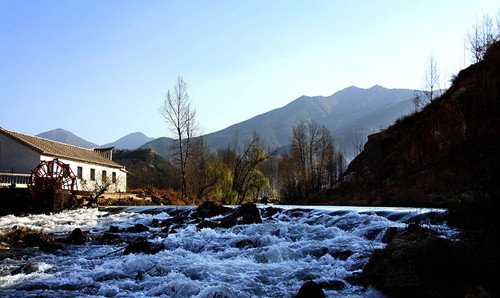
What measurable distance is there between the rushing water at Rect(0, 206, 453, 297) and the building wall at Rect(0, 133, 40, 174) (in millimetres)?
18896

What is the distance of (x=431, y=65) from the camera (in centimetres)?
3338

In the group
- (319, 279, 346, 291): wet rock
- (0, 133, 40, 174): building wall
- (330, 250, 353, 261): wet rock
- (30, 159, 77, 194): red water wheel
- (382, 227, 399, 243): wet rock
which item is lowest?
(319, 279, 346, 291): wet rock

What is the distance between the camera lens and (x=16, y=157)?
94.8 feet

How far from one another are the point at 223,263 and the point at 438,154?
2319 centimetres

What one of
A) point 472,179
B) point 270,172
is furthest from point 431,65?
point 270,172

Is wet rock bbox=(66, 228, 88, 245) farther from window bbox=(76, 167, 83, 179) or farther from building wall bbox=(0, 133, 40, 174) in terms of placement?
window bbox=(76, 167, 83, 179)

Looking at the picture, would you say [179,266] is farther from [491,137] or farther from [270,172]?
[270,172]

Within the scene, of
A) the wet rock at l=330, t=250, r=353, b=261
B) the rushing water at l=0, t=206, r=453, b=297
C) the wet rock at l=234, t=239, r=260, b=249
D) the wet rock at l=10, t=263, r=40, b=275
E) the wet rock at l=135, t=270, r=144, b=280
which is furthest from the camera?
the wet rock at l=234, t=239, r=260, b=249

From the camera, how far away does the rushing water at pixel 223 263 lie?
6.74 metres

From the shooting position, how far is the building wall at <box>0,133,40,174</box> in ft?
94.2

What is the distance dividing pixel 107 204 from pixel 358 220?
2246 centimetres

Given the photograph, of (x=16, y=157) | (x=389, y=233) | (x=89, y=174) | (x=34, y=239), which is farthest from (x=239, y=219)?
(x=89, y=174)

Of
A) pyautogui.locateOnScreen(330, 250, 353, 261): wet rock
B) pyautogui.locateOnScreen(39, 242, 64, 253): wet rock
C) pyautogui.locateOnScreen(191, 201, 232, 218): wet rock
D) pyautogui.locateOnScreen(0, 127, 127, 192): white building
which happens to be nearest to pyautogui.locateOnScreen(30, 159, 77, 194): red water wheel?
pyautogui.locateOnScreen(0, 127, 127, 192): white building

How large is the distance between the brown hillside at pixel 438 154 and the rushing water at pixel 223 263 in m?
1.91
